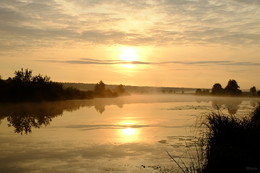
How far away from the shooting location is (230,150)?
7863 mm

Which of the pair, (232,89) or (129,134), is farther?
(232,89)

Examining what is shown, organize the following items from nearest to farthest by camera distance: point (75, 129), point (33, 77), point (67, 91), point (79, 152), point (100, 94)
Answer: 1. point (79, 152)
2. point (75, 129)
3. point (33, 77)
4. point (67, 91)
5. point (100, 94)

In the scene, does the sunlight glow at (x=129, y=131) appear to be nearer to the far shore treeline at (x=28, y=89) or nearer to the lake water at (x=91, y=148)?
the lake water at (x=91, y=148)

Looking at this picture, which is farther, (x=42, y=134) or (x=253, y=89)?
(x=253, y=89)

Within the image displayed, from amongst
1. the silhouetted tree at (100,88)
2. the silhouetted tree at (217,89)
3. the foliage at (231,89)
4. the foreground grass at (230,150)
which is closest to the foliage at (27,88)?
the silhouetted tree at (100,88)

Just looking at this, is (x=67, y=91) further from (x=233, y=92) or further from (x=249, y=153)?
(x=249, y=153)

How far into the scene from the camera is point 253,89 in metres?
81.6

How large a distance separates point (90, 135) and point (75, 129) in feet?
7.32

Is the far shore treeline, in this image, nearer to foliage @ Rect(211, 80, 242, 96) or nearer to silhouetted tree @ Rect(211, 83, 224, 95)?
foliage @ Rect(211, 80, 242, 96)

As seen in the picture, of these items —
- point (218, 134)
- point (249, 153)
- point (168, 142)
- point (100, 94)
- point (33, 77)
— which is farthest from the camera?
point (100, 94)

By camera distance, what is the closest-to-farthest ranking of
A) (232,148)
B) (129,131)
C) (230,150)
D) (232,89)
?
(230,150) < (232,148) < (129,131) < (232,89)

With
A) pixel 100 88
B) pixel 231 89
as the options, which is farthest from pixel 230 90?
pixel 100 88

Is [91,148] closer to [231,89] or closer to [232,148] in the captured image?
[232,148]

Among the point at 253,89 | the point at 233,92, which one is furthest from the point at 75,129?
the point at 253,89
